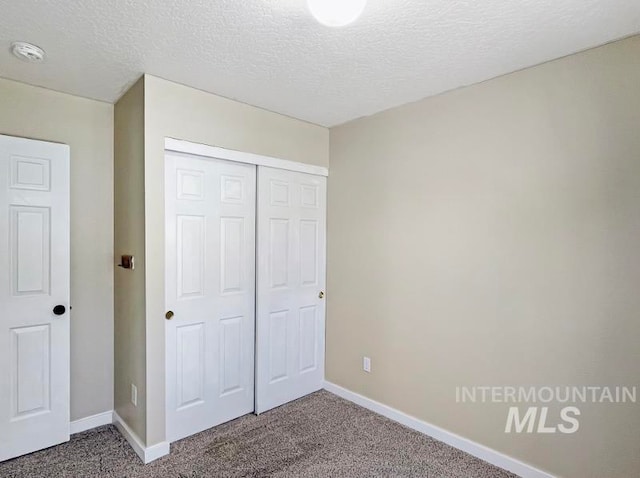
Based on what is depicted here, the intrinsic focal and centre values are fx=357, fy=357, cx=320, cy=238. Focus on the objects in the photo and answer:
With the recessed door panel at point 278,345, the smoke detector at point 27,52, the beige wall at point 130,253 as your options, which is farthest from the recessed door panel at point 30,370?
the smoke detector at point 27,52

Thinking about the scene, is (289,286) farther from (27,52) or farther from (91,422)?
(27,52)

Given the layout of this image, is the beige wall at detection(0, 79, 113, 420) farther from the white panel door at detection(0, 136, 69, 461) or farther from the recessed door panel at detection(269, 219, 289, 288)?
the recessed door panel at detection(269, 219, 289, 288)

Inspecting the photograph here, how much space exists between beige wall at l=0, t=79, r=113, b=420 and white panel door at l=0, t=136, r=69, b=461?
146 millimetres

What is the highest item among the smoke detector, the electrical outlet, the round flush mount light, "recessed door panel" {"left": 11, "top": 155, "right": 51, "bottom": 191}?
the smoke detector

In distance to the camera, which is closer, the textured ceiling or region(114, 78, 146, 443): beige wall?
the textured ceiling

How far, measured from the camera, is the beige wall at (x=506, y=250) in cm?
184

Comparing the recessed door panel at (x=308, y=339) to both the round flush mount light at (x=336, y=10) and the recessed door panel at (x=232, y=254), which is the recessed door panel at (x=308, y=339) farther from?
the round flush mount light at (x=336, y=10)

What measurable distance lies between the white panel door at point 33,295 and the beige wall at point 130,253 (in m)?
0.32

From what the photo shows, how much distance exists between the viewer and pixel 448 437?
2475mm

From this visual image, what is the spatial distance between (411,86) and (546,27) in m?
0.84

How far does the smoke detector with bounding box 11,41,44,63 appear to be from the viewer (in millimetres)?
1890

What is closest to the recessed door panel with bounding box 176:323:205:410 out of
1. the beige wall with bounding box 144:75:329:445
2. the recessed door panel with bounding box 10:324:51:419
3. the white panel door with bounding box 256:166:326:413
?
the beige wall with bounding box 144:75:329:445

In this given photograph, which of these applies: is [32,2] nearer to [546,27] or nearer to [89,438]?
[546,27]

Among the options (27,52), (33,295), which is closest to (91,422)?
(33,295)
